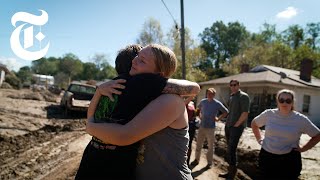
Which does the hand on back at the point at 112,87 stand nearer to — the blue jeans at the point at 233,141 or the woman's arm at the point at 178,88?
the woman's arm at the point at 178,88

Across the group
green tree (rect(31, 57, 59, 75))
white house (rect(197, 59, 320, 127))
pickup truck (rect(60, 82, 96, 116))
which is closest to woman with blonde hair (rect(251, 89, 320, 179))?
pickup truck (rect(60, 82, 96, 116))

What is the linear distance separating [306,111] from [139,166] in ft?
86.1

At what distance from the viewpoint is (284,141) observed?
4152mm

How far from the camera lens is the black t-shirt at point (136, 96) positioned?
5.78ft

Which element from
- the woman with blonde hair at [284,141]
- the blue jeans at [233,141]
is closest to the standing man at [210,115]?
the blue jeans at [233,141]

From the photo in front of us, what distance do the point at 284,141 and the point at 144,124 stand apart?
297cm

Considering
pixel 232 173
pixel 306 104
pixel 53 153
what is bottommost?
pixel 306 104

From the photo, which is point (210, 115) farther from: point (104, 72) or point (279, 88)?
point (104, 72)

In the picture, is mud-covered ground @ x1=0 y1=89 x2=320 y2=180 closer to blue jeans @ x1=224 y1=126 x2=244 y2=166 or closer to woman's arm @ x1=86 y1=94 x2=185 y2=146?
blue jeans @ x1=224 y1=126 x2=244 y2=166

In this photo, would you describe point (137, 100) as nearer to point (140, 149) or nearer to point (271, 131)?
point (140, 149)

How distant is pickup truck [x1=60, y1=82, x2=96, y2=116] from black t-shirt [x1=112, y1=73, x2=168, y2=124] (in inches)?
631

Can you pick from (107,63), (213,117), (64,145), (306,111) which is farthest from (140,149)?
(107,63)

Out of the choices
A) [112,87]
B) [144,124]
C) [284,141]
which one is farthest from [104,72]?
[144,124]

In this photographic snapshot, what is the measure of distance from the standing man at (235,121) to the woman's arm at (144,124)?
5.53 meters
